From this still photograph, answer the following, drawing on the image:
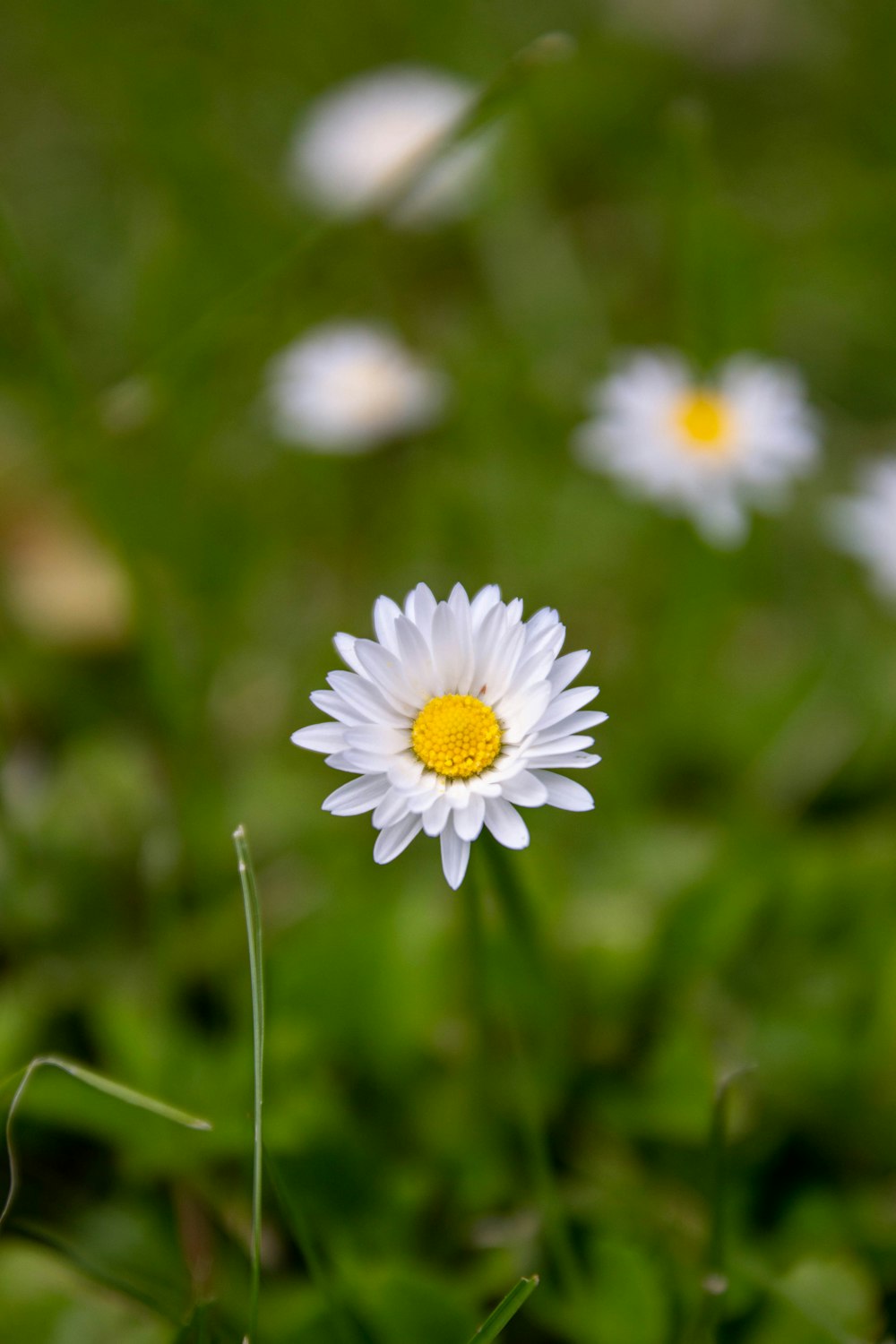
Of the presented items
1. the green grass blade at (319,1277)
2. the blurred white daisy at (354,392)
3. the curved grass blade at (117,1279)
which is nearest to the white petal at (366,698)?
the green grass blade at (319,1277)

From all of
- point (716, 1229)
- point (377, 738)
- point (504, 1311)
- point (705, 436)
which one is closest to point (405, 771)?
point (377, 738)

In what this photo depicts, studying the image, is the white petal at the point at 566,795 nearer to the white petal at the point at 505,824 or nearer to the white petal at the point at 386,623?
the white petal at the point at 505,824

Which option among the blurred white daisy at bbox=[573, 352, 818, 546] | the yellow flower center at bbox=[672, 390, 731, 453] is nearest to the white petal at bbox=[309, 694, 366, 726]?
the blurred white daisy at bbox=[573, 352, 818, 546]

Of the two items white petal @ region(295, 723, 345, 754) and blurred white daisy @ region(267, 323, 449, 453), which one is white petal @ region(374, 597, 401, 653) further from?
blurred white daisy @ region(267, 323, 449, 453)

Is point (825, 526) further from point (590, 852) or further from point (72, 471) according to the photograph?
point (72, 471)

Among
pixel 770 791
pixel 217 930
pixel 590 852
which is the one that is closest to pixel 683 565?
pixel 770 791
